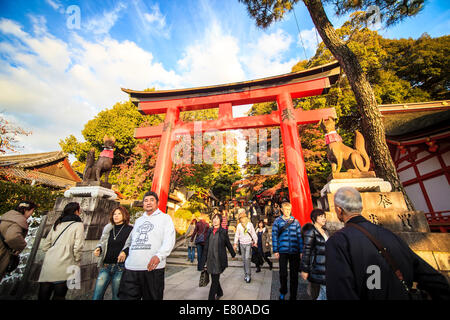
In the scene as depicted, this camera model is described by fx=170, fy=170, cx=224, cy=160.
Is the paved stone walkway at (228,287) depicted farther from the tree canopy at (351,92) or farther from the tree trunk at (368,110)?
the tree canopy at (351,92)

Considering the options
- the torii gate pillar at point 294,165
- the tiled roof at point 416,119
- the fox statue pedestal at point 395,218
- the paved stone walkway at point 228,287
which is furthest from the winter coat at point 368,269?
the tiled roof at point 416,119

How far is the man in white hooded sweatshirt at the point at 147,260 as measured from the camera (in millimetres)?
1855

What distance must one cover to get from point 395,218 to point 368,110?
96.9 inches

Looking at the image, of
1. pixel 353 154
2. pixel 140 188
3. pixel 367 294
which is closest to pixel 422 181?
pixel 353 154

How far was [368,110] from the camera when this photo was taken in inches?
155

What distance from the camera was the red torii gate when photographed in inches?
218

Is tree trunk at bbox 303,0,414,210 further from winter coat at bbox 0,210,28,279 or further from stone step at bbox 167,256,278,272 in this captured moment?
winter coat at bbox 0,210,28,279


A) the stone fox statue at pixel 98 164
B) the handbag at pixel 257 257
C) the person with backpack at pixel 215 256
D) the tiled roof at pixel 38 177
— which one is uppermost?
the tiled roof at pixel 38 177

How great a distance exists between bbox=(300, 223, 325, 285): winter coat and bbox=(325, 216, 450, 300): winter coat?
37.5 inches

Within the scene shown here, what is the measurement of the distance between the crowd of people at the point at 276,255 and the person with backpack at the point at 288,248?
15 millimetres

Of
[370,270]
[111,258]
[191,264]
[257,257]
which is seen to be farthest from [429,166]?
[111,258]

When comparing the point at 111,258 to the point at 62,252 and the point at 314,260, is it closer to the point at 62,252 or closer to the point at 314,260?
the point at 62,252

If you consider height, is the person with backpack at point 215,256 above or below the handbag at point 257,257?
above

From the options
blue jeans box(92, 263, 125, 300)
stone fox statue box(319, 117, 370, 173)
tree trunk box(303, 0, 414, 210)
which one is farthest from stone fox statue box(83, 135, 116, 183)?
tree trunk box(303, 0, 414, 210)
